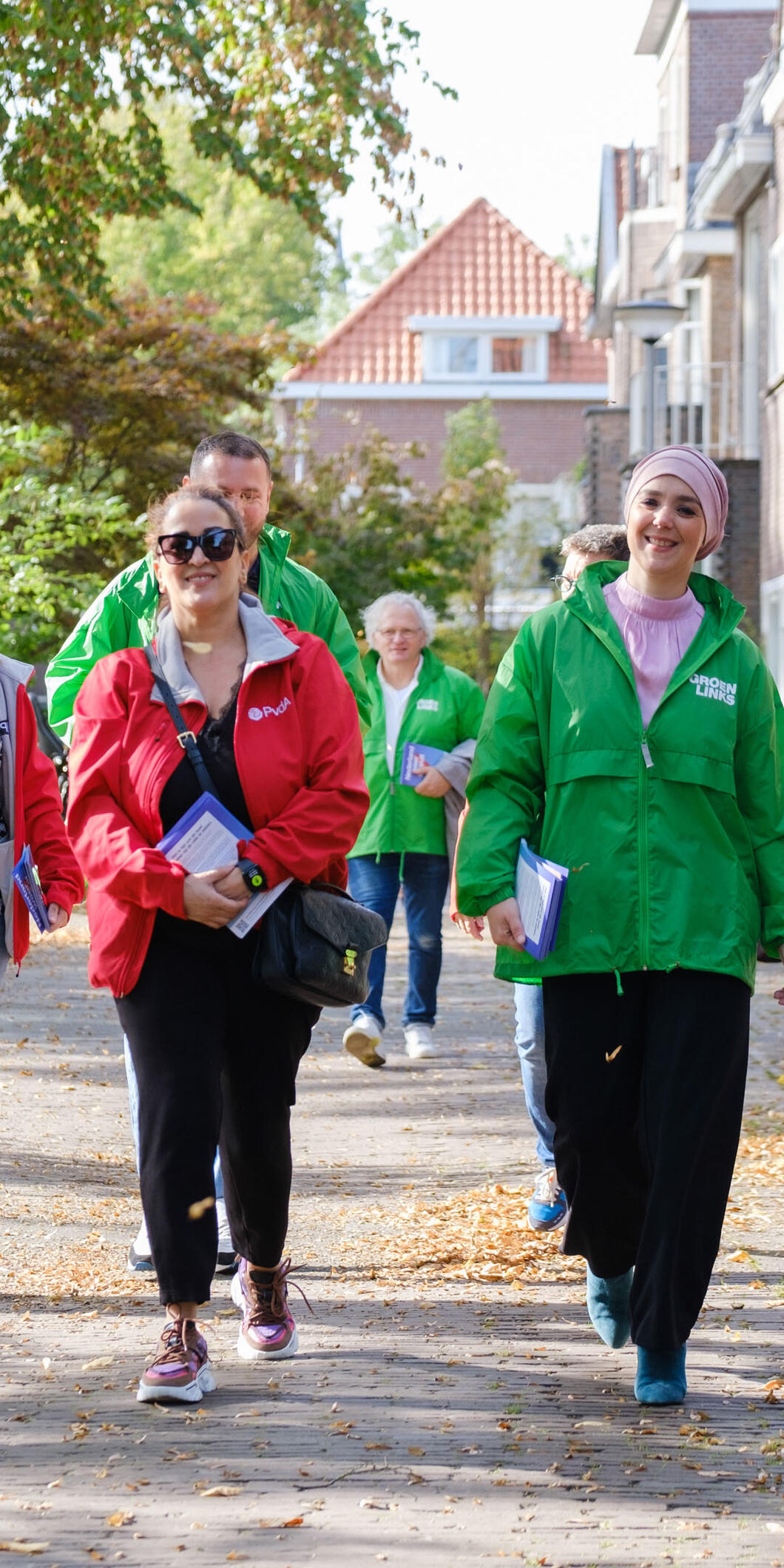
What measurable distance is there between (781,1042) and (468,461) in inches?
1088

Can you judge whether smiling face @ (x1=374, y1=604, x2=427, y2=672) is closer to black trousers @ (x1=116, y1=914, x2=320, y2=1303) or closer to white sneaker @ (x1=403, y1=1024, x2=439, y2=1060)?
white sneaker @ (x1=403, y1=1024, x2=439, y2=1060)

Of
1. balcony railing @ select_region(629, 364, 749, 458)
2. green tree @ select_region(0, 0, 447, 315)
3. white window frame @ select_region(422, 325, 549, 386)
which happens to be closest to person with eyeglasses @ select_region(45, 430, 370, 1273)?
green tree @ select_region(0, 0, 447, 315)

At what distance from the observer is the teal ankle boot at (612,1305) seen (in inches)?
189

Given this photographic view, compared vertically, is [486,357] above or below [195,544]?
above

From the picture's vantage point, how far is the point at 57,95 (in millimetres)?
12453

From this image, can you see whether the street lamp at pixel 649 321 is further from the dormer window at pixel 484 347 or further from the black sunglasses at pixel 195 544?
the dormer window at pixel 484 347

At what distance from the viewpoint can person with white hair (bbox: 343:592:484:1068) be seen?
954 centimetres

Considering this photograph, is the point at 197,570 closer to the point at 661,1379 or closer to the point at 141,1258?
the point at 661,1379

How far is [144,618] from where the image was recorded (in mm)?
5043

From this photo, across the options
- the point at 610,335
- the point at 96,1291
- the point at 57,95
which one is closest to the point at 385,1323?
the point at 96,1291

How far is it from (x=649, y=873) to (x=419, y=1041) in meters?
5.73

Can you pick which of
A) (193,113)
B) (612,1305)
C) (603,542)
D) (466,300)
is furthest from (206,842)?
(466,300)

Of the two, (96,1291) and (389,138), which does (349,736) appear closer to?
(96,1291)

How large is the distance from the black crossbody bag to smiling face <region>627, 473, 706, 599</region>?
1053 mm
